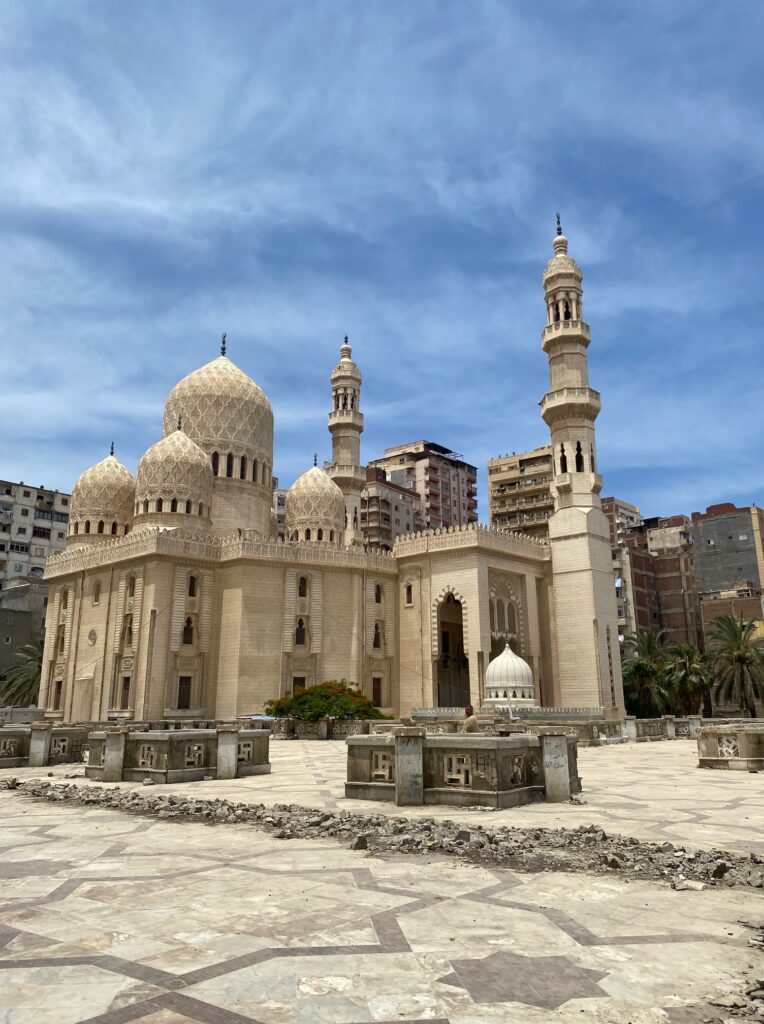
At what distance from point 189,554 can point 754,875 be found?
3353 cm

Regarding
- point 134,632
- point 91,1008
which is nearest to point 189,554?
point 134,632

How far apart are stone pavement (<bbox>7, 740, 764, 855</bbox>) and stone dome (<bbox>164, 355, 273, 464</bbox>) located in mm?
27350

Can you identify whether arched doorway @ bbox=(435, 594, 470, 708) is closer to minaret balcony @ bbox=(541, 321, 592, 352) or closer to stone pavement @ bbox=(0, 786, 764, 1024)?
minaret balcony @ bbox=(541, 321, 592, 352)

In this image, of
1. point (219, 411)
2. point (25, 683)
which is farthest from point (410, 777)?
point (25, 683)

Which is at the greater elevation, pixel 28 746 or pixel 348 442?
pixel 348 442

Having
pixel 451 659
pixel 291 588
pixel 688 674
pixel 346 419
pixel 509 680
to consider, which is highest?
pixel 346 419

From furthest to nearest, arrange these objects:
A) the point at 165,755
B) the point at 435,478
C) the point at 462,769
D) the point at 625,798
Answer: the point at 435,478, the point at 165,755, the point at 625,798, the point at 462,769

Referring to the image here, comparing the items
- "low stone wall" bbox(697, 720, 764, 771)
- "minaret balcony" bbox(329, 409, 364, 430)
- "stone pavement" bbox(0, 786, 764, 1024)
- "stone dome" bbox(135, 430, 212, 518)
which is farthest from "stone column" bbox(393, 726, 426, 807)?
"minaret balcony" bbox(329, 409, 364, 430)

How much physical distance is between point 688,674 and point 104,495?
3556 cm

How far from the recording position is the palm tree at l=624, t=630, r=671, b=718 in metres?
49.0

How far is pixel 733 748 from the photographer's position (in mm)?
17297

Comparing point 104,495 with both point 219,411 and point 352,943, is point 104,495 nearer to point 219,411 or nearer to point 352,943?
point 219,411

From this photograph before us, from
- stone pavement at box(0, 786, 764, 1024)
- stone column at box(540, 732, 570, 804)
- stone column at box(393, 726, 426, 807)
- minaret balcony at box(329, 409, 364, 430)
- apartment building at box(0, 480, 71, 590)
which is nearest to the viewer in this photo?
stone pavement at box(0, 786, 764, 1024)

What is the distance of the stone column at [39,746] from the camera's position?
19.0 m
